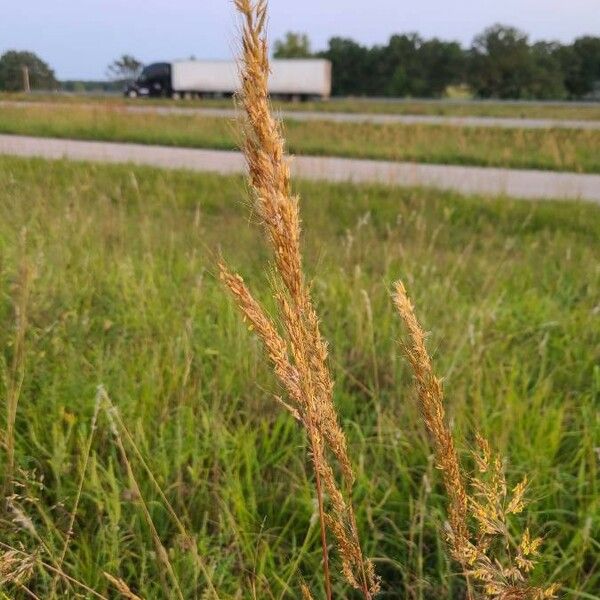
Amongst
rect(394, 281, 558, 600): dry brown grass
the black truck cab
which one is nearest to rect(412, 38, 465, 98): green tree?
the black truck cab

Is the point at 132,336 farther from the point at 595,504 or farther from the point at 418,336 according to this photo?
the point at 418,336

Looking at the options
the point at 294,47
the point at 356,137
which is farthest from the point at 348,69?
the point at 356,137

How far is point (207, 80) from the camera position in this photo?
38.8 metres

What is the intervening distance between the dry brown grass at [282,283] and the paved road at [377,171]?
5.43 meters

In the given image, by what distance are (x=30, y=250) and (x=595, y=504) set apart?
2276mm

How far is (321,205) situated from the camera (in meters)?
6.14

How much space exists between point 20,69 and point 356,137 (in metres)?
9.78

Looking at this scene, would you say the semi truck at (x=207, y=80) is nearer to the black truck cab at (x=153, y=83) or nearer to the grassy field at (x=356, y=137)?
the black truck cab at (x=153, y=83)

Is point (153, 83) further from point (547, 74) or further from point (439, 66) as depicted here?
point (547, 74)

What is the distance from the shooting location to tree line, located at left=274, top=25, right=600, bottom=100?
190 ft

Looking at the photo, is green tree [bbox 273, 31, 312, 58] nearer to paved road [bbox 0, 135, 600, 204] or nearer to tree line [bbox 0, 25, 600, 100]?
tree line [bbox 0, 25, 600, 100]

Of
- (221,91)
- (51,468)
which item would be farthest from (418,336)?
(221,91)

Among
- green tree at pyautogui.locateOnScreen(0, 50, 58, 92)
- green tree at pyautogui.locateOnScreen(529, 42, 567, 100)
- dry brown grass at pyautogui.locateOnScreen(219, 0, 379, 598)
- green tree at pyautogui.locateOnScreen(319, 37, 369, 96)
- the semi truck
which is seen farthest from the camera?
green tree at pyautogui.locateOnScreen(319, 37, 369, 96)

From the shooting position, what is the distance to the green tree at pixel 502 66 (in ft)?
190
